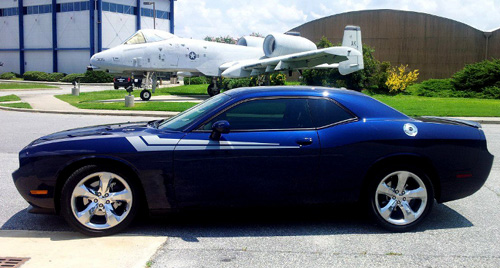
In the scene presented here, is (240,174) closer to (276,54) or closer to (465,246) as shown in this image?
(465,246)

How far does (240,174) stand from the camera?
5.00m

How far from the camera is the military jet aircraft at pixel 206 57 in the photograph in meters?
25.5

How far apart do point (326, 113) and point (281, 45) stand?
22287 millimetres

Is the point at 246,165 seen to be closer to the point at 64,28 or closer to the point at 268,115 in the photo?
the point at 268,115

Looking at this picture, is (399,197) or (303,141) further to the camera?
(399,197)

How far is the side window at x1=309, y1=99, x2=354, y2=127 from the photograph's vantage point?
5.24 metres

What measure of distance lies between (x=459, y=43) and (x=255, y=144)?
44.5m

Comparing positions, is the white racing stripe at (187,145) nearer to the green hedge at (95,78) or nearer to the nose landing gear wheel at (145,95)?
the nose landing gear wheel at (145,95)

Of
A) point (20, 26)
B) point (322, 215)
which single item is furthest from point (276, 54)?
point (20, 26)

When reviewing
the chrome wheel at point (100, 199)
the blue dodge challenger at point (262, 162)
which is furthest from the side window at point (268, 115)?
the chrome wheel at point (100, 199)

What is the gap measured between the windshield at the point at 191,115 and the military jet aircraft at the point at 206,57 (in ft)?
60.7

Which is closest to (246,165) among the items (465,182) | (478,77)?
(465,182)

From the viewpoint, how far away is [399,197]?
5.18 meters

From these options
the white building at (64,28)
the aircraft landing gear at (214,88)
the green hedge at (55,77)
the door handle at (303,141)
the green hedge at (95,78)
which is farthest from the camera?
the white building at (64,28)
